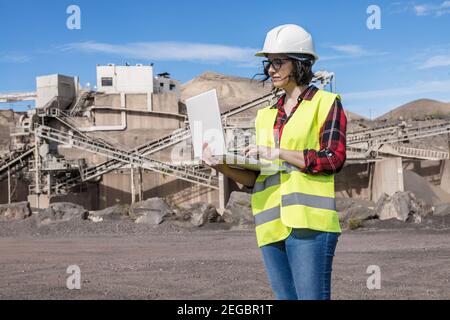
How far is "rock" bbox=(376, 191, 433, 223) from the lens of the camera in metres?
21.3

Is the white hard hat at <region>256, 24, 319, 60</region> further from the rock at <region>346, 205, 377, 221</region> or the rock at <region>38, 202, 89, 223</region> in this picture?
the rock at <region>38, 202, 89, 223</region>

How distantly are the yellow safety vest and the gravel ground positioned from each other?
188 inches

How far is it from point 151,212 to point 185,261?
→ 10.4 meters

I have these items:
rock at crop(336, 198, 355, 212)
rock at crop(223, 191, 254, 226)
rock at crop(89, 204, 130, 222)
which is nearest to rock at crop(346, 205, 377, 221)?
rock at crop(336, 198, 355, 212)

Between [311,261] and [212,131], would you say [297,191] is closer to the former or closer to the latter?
[311,261]

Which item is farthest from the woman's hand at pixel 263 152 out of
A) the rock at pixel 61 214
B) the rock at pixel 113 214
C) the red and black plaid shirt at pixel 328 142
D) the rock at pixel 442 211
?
the rock at pixel 113 214

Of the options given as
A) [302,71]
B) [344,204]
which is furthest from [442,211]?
[302,71]

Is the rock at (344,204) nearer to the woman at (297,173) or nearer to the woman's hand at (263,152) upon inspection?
the woman at (297,173)

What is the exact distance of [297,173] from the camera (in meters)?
3.18

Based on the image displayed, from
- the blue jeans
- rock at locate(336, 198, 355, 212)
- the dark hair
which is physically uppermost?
the dark hair

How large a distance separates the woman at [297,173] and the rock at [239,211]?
18768 mm
